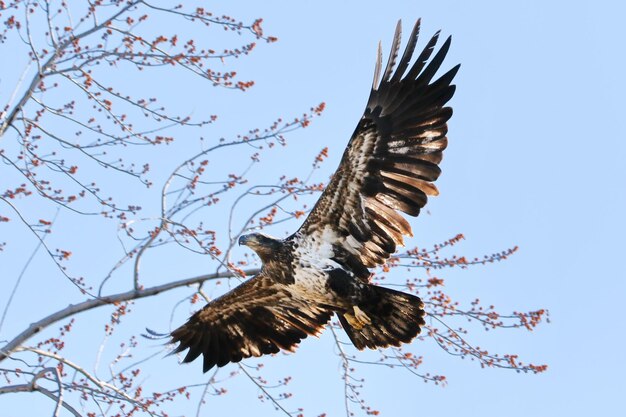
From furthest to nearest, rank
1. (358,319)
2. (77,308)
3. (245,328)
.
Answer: (245,328) < (358,319) < (77,308)

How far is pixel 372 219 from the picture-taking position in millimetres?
8953

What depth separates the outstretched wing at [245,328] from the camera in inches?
388

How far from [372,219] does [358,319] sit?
1003 mm

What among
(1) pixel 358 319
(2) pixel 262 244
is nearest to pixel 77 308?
(2) pixel 262 244

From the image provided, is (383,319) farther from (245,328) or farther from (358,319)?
(245,328)

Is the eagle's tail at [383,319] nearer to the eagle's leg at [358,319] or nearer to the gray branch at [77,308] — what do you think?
the eagle's leg at [358,319]

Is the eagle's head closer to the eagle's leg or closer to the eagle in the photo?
the eagle

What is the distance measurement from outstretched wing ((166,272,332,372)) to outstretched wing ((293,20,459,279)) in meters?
1.14

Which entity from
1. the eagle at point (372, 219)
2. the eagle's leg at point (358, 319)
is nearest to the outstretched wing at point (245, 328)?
the eagle at point (372, 219)

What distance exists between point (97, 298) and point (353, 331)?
8.10ft

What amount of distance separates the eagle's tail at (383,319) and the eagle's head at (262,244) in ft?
2.98

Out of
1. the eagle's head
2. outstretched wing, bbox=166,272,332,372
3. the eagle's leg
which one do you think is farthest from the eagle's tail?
the eagle's head

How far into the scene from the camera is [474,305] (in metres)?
8.96

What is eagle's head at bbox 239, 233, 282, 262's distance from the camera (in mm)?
9156
